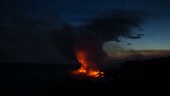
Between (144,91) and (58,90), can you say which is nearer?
(144,91)

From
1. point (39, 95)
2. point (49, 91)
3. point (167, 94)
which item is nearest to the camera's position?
point (167, 94)

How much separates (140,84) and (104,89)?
688cm

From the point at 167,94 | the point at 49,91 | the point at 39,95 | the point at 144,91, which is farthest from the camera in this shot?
the point at 49,91

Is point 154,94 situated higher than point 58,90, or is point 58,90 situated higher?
point 58,90

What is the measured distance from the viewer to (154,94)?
42.3 metres

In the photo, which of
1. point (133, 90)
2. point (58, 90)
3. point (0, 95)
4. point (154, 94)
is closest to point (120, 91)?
point (133, 90)

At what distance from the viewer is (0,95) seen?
54.8m

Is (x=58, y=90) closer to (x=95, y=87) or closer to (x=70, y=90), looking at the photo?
(x=70, y=90)

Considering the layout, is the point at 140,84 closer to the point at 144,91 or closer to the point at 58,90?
the point at 144,91

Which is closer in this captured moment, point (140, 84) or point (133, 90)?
point (133, 90)

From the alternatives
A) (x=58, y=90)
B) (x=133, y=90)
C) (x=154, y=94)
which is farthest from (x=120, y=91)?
(x=58, y=90)

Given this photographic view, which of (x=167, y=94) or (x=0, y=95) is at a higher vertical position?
(x=0, y=95)

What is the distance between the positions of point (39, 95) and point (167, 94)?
2201 cm

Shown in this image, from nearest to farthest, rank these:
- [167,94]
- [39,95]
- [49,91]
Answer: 1. [167,94]
2. [39,95]
3. [49,91]
